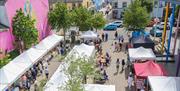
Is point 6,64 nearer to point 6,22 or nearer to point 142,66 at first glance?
point 6,22

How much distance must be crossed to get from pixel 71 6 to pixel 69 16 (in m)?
14.6

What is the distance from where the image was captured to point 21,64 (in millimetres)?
24188

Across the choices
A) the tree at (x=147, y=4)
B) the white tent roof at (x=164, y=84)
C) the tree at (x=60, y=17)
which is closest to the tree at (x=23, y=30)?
the tree at (x=60, y=17)

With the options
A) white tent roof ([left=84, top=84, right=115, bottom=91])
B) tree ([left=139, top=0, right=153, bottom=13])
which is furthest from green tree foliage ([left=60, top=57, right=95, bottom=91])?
tree ([left=139, top=0, right=153, bottom=13])

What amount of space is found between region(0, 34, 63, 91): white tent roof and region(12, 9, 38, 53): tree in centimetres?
101

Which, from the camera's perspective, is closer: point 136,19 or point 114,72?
point 114,72

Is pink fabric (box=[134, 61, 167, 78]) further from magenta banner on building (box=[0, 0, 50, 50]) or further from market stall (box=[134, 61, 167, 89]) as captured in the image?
magenta banner on building (box=[0, 0, 50, 50])

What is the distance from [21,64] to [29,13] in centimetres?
840

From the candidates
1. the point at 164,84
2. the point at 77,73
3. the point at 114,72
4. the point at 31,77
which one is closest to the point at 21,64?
the point at 31,77

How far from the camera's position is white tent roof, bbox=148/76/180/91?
63.3ft

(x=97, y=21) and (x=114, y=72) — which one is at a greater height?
(x=97, y=21)

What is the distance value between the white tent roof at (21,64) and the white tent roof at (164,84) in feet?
31.9

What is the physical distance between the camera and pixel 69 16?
35.5 metres

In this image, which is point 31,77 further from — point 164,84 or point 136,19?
point 136,19
